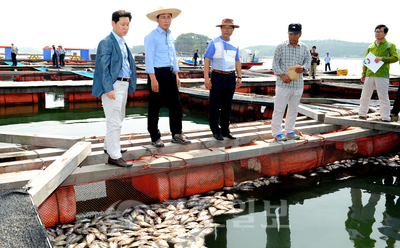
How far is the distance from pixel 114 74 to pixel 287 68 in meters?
2.98

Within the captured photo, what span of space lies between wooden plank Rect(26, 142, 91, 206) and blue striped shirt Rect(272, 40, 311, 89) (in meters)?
3.40

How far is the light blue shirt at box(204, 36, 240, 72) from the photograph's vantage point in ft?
16.5

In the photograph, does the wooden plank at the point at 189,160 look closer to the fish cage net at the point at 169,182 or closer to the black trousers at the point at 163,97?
the fish cage net at the point at 169,182

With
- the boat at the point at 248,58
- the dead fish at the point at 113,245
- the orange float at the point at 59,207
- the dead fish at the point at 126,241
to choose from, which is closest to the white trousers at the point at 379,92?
the dead fish at the point at 126,241

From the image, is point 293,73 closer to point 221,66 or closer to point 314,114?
point 221,66

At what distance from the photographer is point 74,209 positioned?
393cm

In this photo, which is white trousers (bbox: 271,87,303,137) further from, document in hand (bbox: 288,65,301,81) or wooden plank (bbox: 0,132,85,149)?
wooden plank (bbox: 0,132,85,149)

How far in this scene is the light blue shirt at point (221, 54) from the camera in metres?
5.04

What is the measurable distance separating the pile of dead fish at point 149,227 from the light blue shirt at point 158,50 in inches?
76.0

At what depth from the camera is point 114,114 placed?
3.90 m

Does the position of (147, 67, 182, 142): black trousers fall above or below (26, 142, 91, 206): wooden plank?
above

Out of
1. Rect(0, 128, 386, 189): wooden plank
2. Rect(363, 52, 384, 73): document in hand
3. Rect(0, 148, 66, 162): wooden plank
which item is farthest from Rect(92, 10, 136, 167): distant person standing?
Rect(363, 52, 384, 73): document in hand

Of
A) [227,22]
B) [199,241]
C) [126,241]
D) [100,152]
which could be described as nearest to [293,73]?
[227,22]

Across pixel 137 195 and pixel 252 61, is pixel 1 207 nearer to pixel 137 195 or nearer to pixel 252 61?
pixel 137 195
